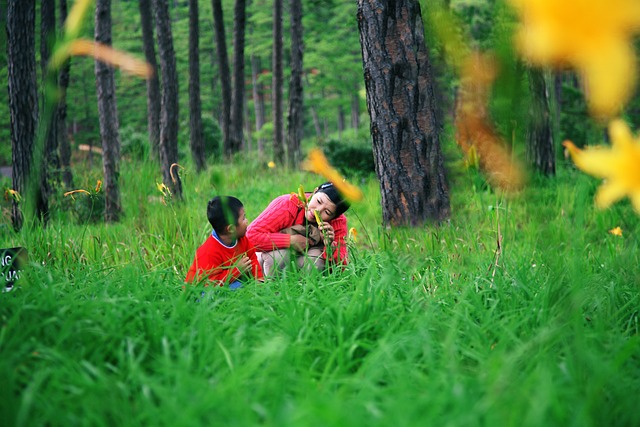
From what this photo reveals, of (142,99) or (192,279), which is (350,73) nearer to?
(142,99)

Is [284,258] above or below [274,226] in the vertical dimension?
below

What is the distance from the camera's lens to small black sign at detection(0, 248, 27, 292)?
2.03 metres

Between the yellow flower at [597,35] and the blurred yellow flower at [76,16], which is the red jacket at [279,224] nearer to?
the blurred yellow flower at [76,16]

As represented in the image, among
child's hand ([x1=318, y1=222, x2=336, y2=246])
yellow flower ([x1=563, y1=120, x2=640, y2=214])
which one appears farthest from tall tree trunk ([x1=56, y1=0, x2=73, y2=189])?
yellow flower ([x1=563, y1=120, x2=640, y2=214])

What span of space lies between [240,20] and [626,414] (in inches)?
395

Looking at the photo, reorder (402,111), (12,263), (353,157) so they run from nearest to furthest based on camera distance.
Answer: (12,263), (402,111), (353,157)

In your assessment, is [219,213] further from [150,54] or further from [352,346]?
[150,54]

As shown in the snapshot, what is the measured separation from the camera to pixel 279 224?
3.04 m

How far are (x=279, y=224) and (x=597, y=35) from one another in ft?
7.84

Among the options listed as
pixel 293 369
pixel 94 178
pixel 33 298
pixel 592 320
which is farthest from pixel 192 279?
pixel 94 178

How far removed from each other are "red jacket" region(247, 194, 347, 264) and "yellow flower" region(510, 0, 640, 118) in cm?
222

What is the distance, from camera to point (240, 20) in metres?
10.3

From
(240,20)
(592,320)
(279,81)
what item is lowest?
(592,320)

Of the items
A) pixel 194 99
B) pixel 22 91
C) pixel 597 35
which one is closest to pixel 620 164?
pixel 597 35
